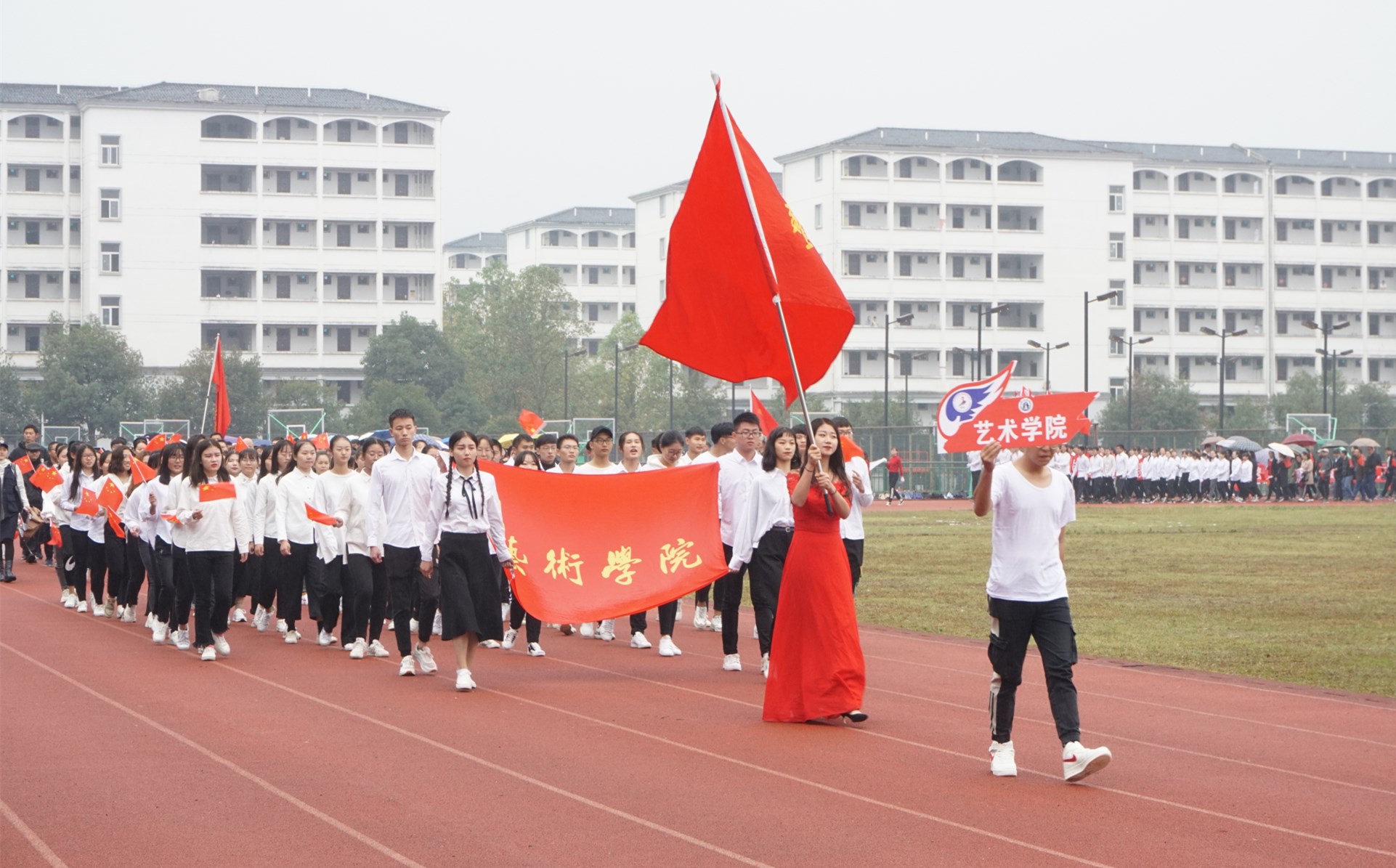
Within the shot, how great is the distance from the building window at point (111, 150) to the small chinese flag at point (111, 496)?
2712 inches

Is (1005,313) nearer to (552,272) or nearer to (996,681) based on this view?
(552,272)

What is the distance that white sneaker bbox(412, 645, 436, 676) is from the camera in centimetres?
1262

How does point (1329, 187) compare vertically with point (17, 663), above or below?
above

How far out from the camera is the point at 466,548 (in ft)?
39.4

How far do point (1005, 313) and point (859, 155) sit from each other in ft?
39.6

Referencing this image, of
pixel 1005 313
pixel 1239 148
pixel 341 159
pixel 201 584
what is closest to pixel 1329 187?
pixel 1239 148

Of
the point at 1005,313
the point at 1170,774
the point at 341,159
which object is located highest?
the point at 341,159

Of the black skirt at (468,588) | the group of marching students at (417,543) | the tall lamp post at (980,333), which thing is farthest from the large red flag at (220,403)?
the tall lamp post at (980,333)

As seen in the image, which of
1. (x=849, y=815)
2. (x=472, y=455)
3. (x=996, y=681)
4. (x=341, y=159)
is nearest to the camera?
(x=849, y=815)

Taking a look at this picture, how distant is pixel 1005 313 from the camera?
9206 centimetres

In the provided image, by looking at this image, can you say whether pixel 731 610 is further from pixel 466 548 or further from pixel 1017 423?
pixel 1017 423

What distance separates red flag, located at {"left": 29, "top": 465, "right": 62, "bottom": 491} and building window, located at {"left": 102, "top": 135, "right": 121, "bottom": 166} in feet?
210

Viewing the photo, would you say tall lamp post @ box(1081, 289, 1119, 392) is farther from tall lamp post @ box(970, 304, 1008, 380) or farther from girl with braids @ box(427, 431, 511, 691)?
girl with braids @ box(427, 431, 511, 691)

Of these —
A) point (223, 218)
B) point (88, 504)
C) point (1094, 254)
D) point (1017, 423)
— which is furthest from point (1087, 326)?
point (1017, 423)
